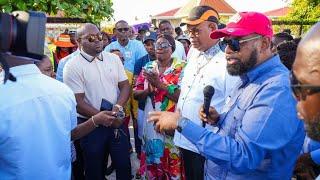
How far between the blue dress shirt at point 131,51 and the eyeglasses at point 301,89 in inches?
187

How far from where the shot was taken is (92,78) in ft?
14.2

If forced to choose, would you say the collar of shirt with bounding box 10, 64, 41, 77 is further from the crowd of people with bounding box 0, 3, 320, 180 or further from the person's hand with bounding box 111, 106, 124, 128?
the person's hand with bounding box 111, 106, 124, 128

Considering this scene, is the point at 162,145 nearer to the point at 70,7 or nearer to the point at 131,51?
the point at 70,7

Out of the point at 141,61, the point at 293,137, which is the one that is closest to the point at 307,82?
the point at 293,137

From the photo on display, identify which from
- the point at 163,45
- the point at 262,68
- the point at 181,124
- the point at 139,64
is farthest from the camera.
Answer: the point at 139,64

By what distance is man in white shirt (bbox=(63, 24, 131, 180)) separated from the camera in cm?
429

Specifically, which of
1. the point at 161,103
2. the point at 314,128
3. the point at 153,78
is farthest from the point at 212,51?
the point at 314,128

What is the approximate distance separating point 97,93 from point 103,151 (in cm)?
66

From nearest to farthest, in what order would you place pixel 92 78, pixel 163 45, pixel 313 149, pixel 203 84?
1. pixel 313 149
2. pixel 203 84
3. pixel 92 78
4. pixel 163 45

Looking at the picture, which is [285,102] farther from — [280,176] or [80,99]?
[80,99]

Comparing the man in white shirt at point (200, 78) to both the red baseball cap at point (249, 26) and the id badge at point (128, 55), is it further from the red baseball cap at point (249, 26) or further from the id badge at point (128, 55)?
the id badge at point (128, 55)

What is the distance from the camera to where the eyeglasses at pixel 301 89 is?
56.7 inches

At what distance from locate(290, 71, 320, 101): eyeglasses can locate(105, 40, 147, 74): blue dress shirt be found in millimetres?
4741

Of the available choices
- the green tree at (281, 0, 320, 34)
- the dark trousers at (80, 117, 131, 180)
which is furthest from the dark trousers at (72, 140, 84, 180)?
the green tree at (281, 0, 320, 34)
